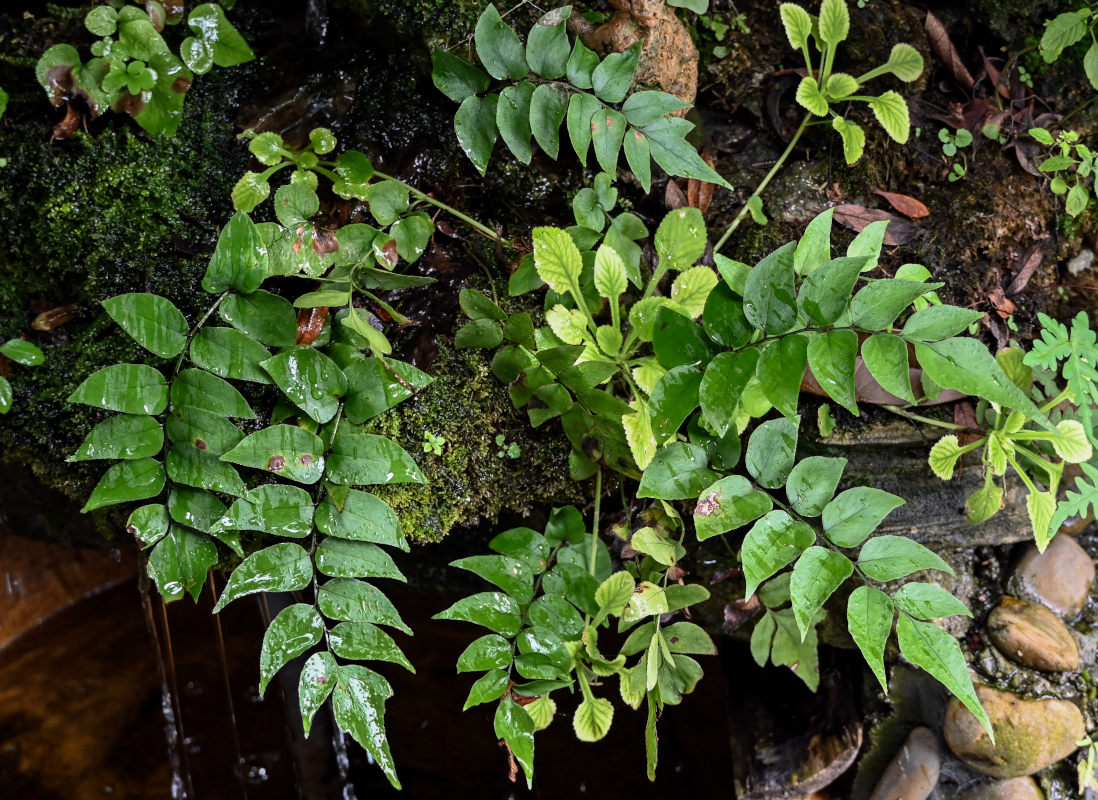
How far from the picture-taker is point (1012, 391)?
127 centimetres

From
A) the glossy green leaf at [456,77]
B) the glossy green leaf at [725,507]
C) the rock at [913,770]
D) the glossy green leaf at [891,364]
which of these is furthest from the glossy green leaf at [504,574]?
the rock at [913,770]

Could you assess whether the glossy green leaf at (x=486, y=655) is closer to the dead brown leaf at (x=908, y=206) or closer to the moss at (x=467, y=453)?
the moss at (x=467, y=453)

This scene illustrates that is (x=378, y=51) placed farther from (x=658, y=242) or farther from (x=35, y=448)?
(x=35, y=448)

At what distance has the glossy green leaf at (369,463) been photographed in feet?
5.77

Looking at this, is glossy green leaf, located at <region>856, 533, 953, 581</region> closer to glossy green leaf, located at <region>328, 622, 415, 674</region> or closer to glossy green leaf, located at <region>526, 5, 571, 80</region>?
glossy green leaf, located at <region>328, 622, 415, 674</region>

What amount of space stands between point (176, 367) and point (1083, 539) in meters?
2.86

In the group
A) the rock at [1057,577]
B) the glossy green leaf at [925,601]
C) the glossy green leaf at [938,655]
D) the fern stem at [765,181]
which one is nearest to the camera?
the glossy green leaf at [938,655]

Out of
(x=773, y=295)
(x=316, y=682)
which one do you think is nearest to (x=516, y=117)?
(x=773, y=295)

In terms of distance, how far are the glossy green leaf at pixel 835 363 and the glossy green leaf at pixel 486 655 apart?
0.96 metres

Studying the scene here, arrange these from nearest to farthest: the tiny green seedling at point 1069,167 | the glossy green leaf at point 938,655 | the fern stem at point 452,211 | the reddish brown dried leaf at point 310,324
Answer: the glossy green leaf at point 938,655
the reddish brown dried leaf at point 310,324
the fern stem at point 452,211
the tiny green seedling at point 1069,167

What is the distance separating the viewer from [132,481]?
1717 millimetres

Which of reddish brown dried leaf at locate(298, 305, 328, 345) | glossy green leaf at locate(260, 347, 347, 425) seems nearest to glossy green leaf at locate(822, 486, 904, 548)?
glossy green leaf at locate(260, 347, 347, 425)

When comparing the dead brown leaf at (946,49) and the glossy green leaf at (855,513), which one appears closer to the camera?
the glossy green leaf at (855,513)

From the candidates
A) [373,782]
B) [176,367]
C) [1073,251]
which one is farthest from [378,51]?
[373,782]
